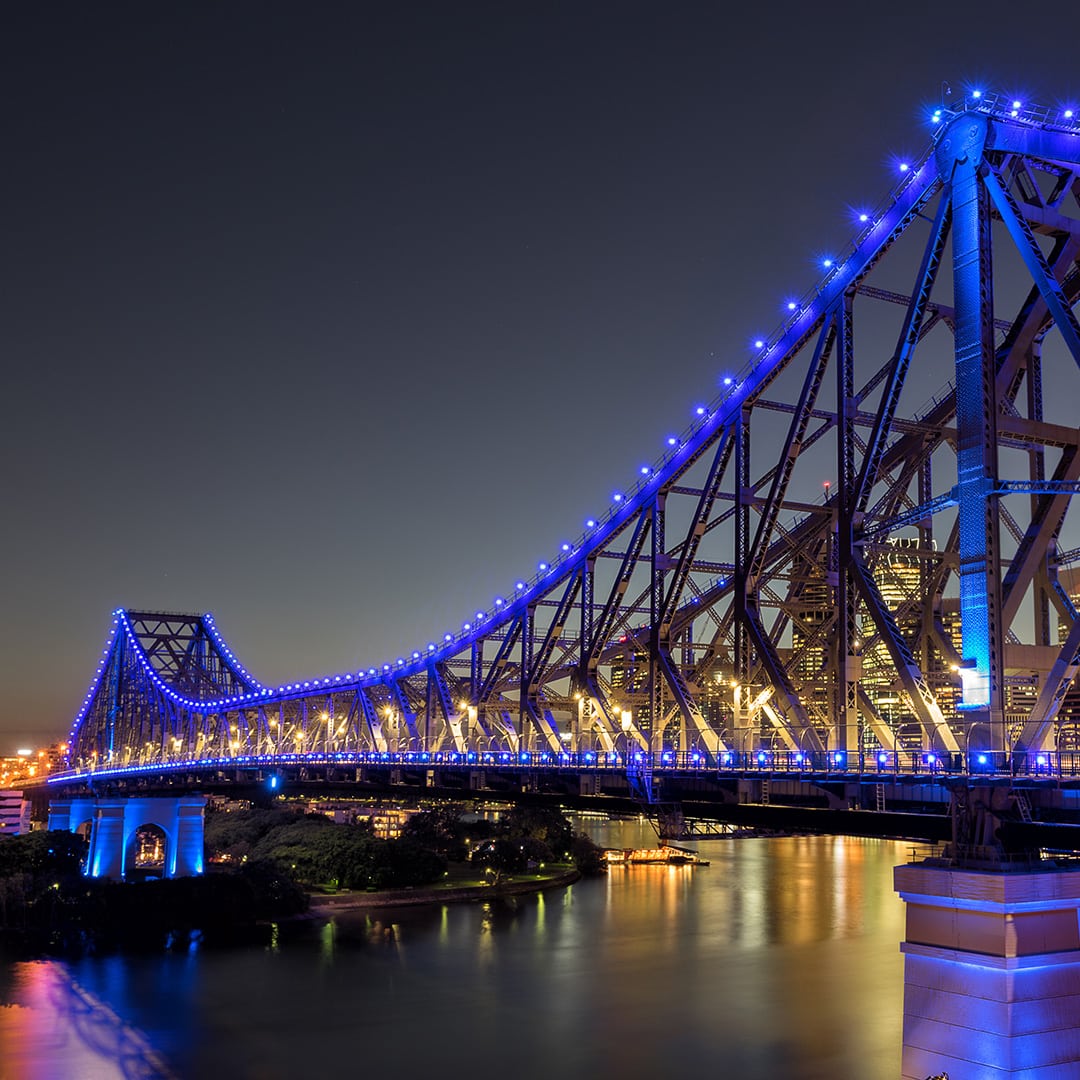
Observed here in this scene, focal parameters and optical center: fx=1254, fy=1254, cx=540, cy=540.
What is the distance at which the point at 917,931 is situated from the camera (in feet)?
81.5

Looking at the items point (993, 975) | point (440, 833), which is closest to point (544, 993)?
point (993, 975)

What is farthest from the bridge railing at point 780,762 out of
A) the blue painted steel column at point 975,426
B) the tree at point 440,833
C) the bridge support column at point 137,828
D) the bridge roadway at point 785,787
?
the tree at point 440,833

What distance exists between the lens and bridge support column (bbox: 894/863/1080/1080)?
2312 cm

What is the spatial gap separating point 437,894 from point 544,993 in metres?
36.9

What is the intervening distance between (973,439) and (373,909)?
70.6 metres

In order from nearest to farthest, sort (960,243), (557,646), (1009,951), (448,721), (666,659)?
1. (1009,951)
2. (960,243)
3. (666,659)
4. (557,646)
5. (448,721)

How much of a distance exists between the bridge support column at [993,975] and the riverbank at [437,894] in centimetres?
6644

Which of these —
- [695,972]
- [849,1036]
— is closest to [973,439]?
[849,1036]

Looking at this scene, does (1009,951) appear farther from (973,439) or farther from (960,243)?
(960,243)

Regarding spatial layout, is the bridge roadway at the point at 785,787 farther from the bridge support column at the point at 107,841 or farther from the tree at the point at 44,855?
the bridge support column at the point at 107,841

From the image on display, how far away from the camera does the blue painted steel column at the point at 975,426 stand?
26.0 m

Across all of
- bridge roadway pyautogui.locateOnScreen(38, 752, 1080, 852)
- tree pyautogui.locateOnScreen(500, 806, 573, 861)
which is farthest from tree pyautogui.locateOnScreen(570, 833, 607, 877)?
bridge roadway pyautogui.locateOnScreen(38, 752, 1080, 852)

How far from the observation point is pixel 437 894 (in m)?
94.7

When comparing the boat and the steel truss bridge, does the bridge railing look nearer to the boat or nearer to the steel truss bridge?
the steel truss bridge
